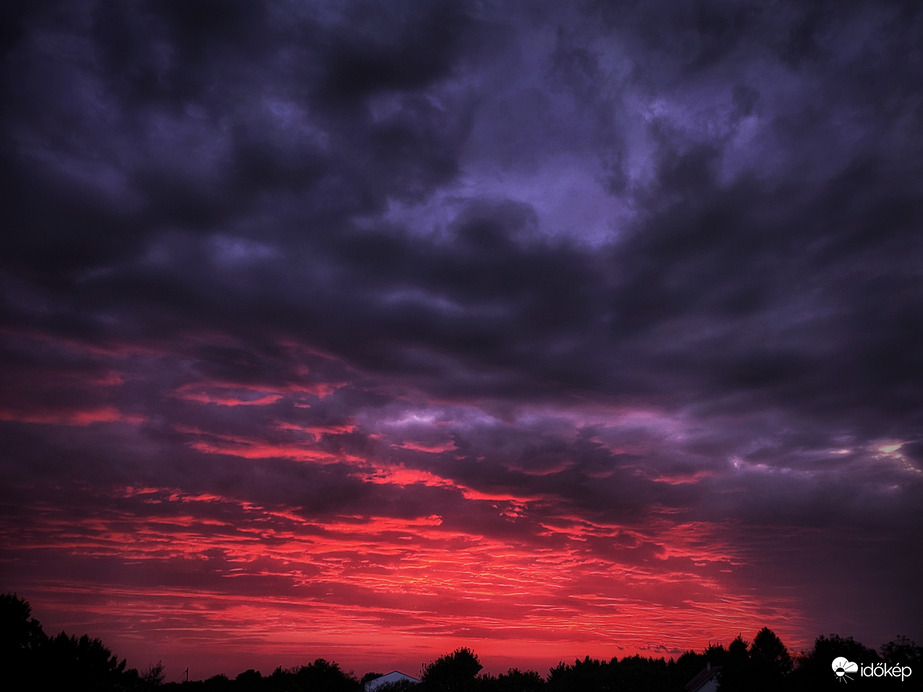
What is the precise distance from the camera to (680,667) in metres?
136

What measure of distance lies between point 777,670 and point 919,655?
31.0 metres

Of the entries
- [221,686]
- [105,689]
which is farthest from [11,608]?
[221,686]

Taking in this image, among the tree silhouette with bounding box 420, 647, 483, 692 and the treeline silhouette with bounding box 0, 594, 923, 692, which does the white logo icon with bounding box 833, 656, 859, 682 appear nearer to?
the treeline silhouette with bounding box 0, 594, 923, 692

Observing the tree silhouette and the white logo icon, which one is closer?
the white logo icon

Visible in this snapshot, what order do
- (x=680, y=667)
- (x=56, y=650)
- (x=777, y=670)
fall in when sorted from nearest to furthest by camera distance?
(x=56, y=650)
(x=777, y=670)
(x=680, y=667)

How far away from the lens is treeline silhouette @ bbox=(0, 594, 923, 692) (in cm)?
6725

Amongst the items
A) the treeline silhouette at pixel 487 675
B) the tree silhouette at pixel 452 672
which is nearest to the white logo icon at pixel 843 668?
the treeline silhouette at pixel 487 675

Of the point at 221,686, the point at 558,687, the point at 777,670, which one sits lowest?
the point at 221,686

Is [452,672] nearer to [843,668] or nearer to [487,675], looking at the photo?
[487,675]

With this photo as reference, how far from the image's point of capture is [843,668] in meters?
71.2

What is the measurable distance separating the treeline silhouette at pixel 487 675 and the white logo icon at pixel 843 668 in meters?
0.53

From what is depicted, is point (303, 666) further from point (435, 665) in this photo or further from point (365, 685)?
point (435, 665)

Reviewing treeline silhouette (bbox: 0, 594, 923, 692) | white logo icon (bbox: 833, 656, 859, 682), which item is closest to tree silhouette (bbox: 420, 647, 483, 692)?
treeline silhouette (bbox: 0, 594, 923, 692)

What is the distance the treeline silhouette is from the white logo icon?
0.53 m
